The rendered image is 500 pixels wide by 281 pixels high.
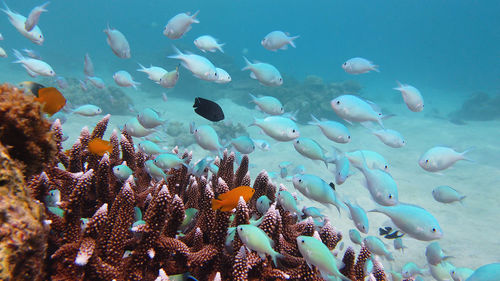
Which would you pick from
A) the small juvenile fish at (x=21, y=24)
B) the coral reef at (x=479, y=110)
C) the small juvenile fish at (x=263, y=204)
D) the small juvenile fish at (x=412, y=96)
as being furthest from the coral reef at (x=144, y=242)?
the coral reef at (x=479, y=110)

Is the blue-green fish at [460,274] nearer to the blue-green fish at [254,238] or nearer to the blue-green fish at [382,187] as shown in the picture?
the blue-green fish at [382,187]

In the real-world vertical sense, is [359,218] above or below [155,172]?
above

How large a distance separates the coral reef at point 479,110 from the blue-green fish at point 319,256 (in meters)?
28.2

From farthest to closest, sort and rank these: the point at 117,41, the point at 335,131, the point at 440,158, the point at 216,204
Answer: the point at 117,41, the point at 440,158, the point at 335,131, the point at 216,204

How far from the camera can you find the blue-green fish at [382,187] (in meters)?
2.94

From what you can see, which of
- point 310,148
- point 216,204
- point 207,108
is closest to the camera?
point 216,204

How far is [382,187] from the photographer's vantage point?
2955mm

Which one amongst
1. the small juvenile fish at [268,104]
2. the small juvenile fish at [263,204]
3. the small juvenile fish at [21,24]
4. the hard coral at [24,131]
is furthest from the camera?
the small juvenile fish at [21,24]

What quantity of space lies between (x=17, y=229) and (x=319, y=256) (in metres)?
1.63

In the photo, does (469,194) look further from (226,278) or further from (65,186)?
(65,186)

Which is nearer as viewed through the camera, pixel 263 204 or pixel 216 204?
pixel 216 204

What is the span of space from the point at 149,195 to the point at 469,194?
36.6 feet

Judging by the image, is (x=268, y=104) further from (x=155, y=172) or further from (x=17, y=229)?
(x=17, y=229)

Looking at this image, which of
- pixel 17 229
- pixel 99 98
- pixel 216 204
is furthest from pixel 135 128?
pixel 99 98
